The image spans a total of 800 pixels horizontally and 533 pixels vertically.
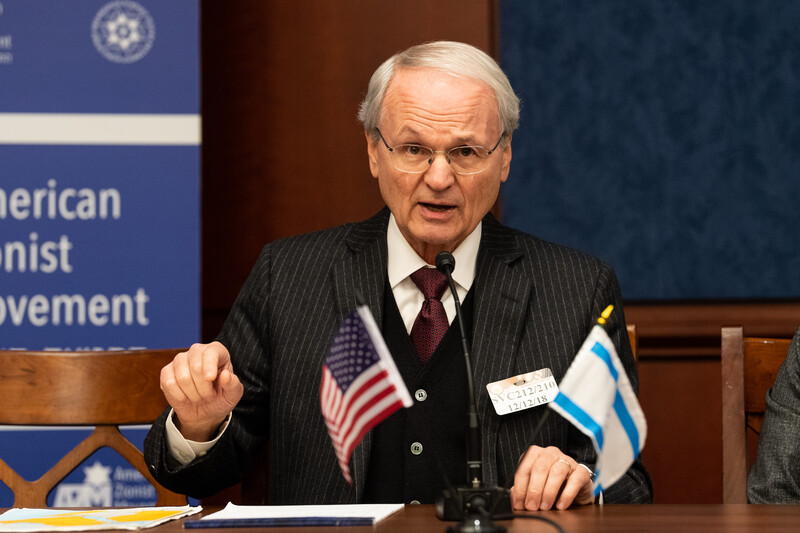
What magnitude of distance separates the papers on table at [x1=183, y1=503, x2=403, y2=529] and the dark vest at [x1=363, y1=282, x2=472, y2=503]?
0.34m

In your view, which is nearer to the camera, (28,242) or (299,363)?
(299,363)

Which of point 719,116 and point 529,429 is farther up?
point 719,116

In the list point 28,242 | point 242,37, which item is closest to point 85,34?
Result: point 28,242

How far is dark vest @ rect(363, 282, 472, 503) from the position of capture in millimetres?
1704

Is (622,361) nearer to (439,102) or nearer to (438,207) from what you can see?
(438,207)

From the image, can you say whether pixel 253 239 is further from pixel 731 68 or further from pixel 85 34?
pixel 731 68

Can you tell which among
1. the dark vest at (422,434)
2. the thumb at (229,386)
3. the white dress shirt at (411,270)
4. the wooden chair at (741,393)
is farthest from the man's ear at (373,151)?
the wooden chair at (741,393)

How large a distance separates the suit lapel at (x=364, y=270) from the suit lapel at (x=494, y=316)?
0.66 feet

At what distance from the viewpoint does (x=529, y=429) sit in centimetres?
173

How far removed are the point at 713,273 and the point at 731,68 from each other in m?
0.73

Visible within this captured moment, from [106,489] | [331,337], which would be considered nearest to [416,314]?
[331,337]

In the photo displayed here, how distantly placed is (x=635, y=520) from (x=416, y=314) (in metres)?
0.73

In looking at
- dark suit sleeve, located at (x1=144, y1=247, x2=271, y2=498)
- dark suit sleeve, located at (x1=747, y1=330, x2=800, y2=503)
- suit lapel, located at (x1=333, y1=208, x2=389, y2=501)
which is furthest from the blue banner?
dark suit sleeve, located at (x1=747, y1=330, x2=800, y2=503)

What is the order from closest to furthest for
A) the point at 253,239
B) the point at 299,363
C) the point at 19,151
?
the point at 299,363
the point at 19,151
the point at 253,239
